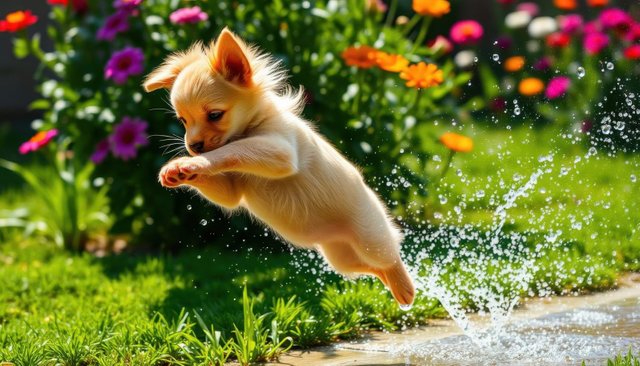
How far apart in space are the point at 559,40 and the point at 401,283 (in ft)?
17.8

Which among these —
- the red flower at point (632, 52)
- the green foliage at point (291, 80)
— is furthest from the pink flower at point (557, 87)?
the green foliage at point (291, 80)

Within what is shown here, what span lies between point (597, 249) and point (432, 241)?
963mm

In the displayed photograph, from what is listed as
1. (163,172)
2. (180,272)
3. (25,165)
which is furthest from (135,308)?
(25,165)

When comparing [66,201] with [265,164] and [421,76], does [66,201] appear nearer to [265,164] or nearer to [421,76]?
[421,76]

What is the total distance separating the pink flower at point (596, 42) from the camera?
8.20m

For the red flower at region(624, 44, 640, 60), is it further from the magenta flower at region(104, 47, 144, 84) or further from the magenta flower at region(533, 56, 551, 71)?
the magenta flower at region(104, 47, 144, 84)

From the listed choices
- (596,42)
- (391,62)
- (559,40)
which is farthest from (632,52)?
(391,62)

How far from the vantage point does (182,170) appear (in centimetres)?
265

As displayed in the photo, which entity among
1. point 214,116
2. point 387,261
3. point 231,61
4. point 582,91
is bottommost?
point 582,91

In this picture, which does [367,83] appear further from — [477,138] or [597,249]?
[477,138]

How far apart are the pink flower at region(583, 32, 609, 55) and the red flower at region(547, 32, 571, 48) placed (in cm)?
19

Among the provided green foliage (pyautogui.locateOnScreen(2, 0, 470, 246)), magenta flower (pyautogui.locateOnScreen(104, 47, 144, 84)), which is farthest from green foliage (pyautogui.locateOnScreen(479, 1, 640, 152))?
magenta flower (pyautogui.locateOnScreen(104, 47, 144, 84))

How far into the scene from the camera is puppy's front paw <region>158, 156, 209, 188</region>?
2.65 metres

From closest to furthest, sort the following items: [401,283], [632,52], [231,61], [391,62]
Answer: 1. [231,61]
2. [401,283]
3. [391,62]
4. [632,52]
